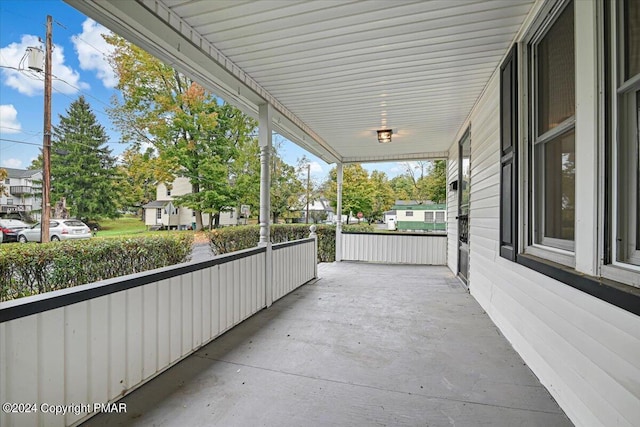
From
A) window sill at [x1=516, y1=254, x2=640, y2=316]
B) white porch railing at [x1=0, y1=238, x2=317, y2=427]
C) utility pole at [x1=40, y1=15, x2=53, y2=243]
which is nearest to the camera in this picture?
window sill at [x1=516, y1=254, x2=640, y2=316]

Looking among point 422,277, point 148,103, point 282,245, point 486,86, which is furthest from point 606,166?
point 148,103

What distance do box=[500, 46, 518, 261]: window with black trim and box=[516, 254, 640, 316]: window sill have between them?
59 cm

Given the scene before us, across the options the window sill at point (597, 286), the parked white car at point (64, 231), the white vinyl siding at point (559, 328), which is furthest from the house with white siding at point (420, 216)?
the parked white car at point (64, 231)

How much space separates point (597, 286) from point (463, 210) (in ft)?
13.3

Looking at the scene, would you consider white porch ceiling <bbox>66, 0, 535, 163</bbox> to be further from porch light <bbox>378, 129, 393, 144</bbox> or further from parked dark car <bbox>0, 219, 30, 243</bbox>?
parked dark car <bbox>0, 219, 30, 243</bbox>

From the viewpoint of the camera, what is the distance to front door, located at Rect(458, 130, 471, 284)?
15.9ft

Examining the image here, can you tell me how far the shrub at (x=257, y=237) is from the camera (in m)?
4.32

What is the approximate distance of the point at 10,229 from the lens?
92.2 inches

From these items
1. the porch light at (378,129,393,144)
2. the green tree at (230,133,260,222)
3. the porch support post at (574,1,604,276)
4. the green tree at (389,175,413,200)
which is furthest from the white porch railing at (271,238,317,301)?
the green tree at (389,175,413,200)

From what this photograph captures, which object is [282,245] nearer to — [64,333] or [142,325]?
[142,325]

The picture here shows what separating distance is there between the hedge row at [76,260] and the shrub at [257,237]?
1.00 m

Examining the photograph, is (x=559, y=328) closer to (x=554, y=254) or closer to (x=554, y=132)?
(x=554, y=254)

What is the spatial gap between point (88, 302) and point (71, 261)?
46.1 inches

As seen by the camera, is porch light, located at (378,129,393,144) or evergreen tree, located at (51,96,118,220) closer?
porch light, located at (378,129,393,144)
